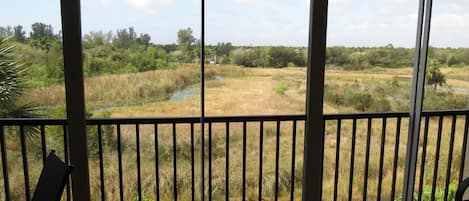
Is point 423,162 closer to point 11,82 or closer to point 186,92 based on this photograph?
point 186,92

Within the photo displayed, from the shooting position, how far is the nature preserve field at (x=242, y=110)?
226cm

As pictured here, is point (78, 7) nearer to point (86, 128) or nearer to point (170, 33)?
point (170, 33)

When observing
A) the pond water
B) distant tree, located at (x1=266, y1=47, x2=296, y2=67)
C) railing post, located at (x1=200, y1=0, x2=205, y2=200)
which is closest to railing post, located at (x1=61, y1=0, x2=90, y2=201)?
the pond water

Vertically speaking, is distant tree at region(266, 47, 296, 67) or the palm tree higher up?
distant tree at region(266, 47, 296, 67)

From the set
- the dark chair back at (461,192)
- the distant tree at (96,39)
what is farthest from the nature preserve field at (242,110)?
the dark chair back at (461,192)

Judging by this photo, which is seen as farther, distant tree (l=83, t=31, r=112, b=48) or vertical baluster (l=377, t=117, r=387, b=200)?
vertical baluster (l=377, t=117, r=387, b=200)

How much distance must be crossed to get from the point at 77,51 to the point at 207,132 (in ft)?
3.37

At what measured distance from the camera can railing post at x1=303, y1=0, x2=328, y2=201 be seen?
2182 mm

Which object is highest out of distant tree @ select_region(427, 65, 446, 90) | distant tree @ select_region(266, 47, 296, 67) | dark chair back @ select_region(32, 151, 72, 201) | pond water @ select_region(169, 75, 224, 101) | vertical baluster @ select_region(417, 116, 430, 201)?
distant tree @ select_region(266, 47, 296, 67)

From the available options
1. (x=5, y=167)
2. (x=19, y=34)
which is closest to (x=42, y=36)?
(x=19, y=34)

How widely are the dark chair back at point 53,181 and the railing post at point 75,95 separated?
822 millimetres

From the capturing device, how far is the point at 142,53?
219 centimetres

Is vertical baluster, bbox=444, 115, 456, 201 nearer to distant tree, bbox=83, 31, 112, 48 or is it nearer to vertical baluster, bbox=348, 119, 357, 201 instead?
vertical baluster, bbox=348, 119, 357, 201

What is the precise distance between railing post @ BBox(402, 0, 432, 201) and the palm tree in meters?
2.67
